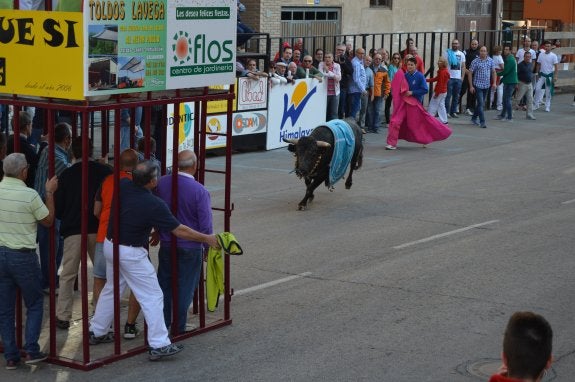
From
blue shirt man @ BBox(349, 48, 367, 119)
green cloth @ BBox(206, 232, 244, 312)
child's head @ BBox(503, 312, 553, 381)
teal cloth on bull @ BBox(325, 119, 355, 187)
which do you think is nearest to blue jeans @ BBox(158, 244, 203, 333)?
green cloth @ BBox(206, 232, 244, 312)

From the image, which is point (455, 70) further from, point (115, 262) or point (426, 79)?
point (115, 262)

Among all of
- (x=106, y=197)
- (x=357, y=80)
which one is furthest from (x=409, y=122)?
(x=106, y=197)

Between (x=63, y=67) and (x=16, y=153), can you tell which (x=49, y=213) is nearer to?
(x=16, y=153)

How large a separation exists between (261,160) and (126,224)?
1244 cm

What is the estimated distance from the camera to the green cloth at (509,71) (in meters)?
29.4

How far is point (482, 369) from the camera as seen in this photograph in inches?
373

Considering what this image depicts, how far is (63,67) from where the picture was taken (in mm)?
8781

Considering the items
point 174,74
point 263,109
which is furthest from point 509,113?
point 174,74

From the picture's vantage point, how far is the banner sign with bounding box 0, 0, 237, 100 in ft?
28.6

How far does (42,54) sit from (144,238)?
171cm

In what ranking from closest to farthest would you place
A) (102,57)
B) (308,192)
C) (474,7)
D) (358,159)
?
(102,57), (308,192), (358,159), (474,7)

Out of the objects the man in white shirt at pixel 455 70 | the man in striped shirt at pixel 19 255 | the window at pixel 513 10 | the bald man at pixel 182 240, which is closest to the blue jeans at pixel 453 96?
the man in white shirt at pixel 455 70

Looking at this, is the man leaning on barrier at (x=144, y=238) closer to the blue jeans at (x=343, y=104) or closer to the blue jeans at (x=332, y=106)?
the blue jeans at (x=332, y=106)

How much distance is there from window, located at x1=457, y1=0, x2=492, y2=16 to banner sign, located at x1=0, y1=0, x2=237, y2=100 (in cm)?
3071
